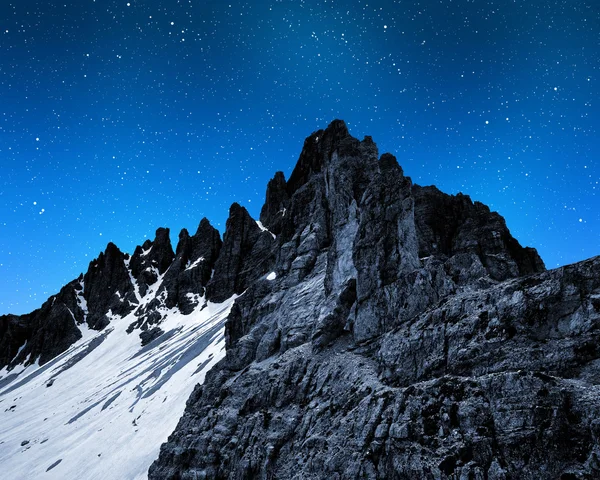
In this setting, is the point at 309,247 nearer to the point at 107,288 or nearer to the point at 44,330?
the point at 107,288

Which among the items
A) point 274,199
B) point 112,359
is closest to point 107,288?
point 112,359

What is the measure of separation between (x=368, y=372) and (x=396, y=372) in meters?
3.09

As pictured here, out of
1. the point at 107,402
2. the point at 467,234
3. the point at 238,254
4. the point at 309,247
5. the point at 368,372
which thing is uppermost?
the point at 238,254

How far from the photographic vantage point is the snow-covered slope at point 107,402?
5492cm

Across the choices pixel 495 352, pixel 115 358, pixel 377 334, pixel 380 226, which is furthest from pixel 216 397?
pixel 115 358

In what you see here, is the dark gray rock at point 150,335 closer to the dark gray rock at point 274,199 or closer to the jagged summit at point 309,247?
the jagged summit at point 309,247

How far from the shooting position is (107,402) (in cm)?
7825

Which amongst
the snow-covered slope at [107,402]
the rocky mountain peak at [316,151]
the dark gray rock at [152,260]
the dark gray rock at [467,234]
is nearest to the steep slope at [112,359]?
the snow-covered slope at [107,402]

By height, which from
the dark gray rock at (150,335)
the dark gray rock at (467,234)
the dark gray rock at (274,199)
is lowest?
the dark gray rock at (467,234)

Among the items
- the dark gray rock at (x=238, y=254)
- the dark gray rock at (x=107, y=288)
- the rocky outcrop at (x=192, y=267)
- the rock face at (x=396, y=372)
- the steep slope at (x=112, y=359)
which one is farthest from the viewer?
the dark gray rock at (x=107, y=288)

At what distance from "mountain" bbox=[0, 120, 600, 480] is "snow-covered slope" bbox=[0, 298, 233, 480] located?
0.49m

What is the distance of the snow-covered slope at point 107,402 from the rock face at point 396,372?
57.6 ft

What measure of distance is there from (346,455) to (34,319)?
20342cm

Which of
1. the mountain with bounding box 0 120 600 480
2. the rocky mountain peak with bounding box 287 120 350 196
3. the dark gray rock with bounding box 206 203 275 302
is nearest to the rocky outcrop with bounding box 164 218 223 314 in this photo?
the dark gray rock with bounding box 206 203 275 302
